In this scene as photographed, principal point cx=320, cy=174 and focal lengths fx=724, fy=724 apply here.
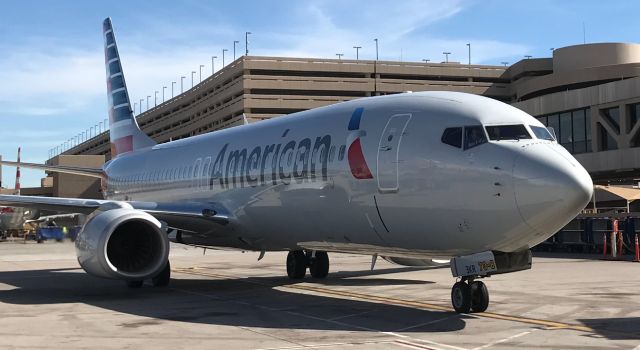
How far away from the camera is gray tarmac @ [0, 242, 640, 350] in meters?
9.06

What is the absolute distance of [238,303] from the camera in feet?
44.1

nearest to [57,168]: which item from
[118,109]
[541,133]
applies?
[118,109]

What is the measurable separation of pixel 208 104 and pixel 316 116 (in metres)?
105

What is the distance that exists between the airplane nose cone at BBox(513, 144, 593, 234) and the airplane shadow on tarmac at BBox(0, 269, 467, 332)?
1.90 meters

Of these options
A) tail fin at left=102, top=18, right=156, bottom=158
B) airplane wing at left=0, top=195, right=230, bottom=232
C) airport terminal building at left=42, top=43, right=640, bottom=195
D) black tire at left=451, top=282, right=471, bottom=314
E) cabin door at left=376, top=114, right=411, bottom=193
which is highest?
airport terminal building at left=42, top=43, right=640, bottom=195

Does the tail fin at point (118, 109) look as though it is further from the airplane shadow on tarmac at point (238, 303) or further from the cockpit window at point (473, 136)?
the cockpit window at point (473, 136)

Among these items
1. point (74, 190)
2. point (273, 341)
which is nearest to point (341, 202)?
point (273, 341)

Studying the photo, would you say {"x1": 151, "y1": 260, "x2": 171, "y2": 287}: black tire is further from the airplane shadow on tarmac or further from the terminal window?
the terminal window

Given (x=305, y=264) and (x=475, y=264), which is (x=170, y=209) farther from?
(x=475, y=264)

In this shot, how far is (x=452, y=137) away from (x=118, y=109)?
1896cm

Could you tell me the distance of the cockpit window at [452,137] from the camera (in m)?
10.5

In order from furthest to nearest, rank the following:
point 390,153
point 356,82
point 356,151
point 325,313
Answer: point 356,82
point 356,151
point 325,313
point 390,153

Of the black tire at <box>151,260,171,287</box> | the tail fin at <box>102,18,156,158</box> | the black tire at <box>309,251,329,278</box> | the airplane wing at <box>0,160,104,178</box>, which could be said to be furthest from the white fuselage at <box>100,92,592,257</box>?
the tail fin at <box>102,18,156,158</box>

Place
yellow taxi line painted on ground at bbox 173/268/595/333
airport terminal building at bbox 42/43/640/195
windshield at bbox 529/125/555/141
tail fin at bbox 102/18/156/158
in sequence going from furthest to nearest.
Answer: airport terminal building at bbox 42/43/640/195
tail fin at bbox 102/18/156/158
windshield at bbox 529/125/555/141
yellow taxi line painted on ground at bbox 173/268/595/333
